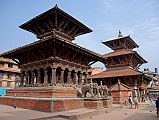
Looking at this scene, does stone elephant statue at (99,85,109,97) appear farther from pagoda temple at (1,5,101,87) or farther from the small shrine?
the small shrine

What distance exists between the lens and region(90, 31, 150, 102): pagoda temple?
2997 centimetres

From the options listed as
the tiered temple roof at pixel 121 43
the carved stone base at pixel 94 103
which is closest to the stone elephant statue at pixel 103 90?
the carved stone base at pixel 94 103

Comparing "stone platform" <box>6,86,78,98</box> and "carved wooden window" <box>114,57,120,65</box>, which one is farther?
"carved wooden window" <box>114,57,120,65</box>

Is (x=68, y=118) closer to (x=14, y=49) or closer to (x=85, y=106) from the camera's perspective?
(x=85, y=106)

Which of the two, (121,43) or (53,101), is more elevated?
(121,43)

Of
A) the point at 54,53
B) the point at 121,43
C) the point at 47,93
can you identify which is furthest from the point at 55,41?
the point at 121,43

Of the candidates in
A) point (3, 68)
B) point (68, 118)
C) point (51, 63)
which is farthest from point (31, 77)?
point (3, 68)

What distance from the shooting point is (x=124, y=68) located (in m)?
33.6

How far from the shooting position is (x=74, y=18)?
1986 centimetres

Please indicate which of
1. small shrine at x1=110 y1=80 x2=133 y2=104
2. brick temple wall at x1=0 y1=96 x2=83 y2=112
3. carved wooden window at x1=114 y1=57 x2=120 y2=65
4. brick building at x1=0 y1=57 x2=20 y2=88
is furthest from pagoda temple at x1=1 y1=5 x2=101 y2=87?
brick building at x1=0 y1=57 x2=20 y2=88

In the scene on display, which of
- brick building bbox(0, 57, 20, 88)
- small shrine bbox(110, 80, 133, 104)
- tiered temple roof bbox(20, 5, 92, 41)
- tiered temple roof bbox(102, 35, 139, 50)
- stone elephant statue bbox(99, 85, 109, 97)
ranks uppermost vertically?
tiered temple roof bbox(102, 35, 139, 50)

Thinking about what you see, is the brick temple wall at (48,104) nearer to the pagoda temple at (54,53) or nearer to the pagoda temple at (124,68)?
the pagoda temple at (54,53)

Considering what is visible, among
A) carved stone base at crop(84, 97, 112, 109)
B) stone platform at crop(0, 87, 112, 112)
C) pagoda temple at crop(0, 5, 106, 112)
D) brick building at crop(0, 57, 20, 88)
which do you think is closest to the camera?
stone platform at crop(0, 87, 112, 112)

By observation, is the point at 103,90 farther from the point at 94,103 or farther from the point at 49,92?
the point at 49,92
